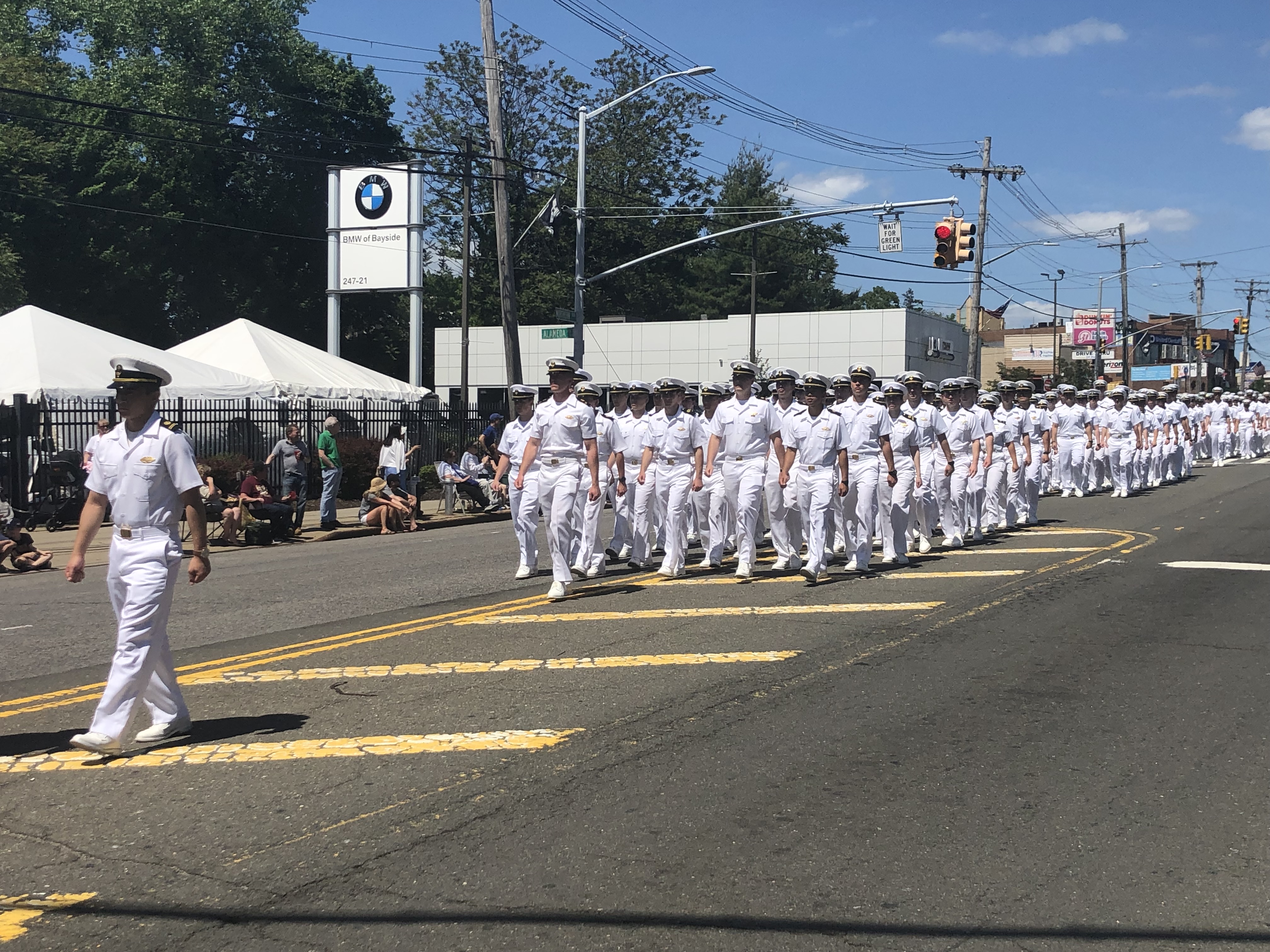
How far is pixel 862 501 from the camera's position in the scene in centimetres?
1227

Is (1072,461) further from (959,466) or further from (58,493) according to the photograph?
(58,493)

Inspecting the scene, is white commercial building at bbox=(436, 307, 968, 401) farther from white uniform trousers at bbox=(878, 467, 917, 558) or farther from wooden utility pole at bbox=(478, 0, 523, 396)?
white uniform trousers at bbox=(878, 467, 917, 558)

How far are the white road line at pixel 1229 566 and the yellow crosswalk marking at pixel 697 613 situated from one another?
13.4 ft

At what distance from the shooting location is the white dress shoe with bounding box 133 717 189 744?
20.3 feet

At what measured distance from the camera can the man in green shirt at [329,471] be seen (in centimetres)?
2016

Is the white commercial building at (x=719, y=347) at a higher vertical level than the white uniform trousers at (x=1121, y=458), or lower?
higher

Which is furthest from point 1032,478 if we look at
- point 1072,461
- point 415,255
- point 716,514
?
point 415,255

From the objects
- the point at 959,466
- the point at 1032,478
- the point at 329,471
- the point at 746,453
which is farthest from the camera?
the point at 329,471

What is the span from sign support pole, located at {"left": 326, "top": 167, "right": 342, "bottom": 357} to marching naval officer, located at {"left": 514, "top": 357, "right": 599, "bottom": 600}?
25496 mm

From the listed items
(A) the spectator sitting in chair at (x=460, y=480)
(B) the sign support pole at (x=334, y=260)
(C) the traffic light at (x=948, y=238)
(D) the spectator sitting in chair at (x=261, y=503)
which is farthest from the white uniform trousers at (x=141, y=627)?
(B) the sign support pole at (x=334, y=260)

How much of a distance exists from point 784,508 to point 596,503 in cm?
209

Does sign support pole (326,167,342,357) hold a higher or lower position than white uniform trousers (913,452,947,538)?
higher

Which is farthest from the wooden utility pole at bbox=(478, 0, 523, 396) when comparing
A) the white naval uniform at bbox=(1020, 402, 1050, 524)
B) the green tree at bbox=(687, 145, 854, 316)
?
the green tree at bbox=(687, 145, 854, 316)

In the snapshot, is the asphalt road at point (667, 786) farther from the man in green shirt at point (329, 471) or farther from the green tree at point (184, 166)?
the green tree at point (184, 166)
